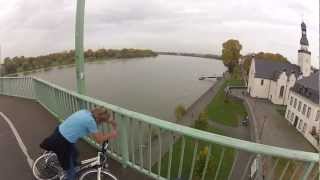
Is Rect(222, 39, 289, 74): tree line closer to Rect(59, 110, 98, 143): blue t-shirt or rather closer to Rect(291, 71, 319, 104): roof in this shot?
Rect(291, 71, 319, 104): roof

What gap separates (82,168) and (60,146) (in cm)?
50

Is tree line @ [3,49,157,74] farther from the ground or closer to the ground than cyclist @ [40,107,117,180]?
closer to the ground

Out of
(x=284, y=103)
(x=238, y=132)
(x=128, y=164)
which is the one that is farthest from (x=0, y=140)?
(x=284, y=103)

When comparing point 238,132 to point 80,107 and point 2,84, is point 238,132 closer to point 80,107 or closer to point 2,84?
point 2,84

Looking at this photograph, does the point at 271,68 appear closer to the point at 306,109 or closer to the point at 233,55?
the point at 306,109

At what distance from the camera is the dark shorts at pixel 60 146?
4195 mm

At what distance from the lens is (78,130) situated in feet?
13.5

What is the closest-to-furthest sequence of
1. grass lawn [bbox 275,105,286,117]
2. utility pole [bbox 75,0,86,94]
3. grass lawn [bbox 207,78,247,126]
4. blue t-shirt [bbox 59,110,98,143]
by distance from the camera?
1. blue t-shirt [bbox 59,110,98,143]
2. utility pole [bbox 75,0,86,94]
3. grass lawn [bbox 207,78,247,126]
4. grass lawn [bbox 275,105,286,117]

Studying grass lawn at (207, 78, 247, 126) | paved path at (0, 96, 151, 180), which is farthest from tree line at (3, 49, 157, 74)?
paved path at (0, 96, 151, 180)

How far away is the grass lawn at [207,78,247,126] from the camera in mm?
36428

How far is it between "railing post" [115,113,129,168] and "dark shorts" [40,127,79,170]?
0.80 metres

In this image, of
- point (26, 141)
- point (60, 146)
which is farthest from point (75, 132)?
point (26, 141)

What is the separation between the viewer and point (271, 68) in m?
52.5

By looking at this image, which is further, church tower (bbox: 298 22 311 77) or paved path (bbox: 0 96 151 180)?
church tower (bbox: 298 22 311 77)
